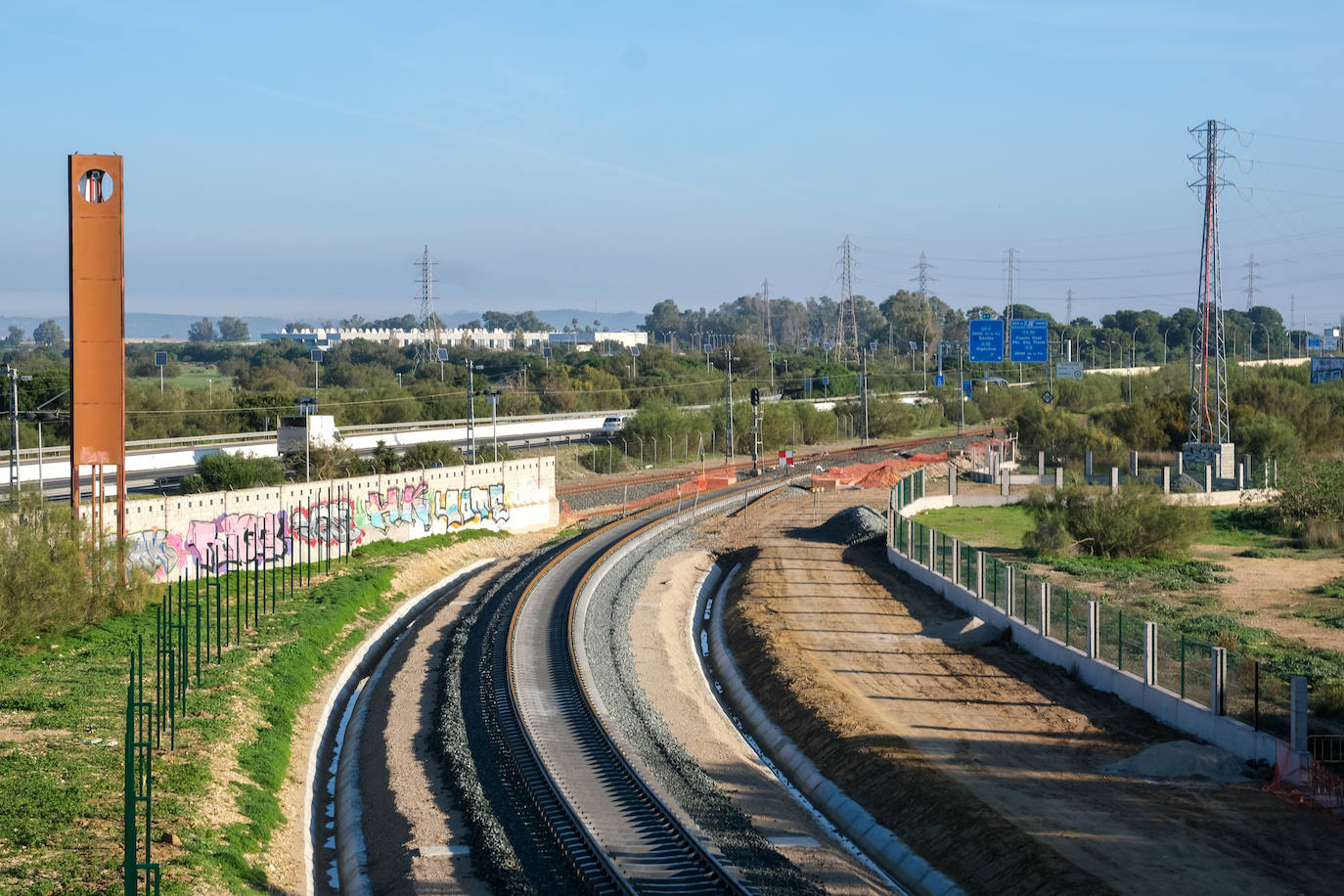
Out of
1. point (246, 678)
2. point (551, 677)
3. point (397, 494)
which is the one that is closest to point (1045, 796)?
point (551, 677)

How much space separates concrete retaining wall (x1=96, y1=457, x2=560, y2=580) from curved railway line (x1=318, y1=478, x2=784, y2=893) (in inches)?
292

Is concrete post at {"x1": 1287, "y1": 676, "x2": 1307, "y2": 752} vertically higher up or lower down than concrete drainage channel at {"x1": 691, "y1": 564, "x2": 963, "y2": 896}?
higher up

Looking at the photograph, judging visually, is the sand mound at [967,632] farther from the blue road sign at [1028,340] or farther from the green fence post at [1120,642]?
the blue road sign at [1028,340]

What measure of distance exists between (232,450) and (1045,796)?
54144 mm

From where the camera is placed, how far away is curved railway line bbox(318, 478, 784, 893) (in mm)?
15180

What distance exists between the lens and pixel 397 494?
43.6 meters

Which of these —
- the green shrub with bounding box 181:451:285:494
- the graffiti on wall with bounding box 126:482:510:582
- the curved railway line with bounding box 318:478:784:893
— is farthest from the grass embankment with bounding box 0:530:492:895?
the green shrub with bounding box 181:451:285:494

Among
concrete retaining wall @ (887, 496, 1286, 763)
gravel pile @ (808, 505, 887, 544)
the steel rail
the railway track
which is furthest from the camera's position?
the railway track

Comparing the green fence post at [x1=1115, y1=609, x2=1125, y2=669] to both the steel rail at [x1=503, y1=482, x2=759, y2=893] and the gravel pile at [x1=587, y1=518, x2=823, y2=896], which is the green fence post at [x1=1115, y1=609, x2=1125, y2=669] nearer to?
the gravel pile at [x1=587, y1=518, x2=823, y2=896]

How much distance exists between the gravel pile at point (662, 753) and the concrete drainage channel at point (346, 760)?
15.1ft

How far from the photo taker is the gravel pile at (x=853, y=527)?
148ft

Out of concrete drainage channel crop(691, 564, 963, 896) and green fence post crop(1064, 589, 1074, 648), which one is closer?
concrete drainage channel crop(691, 564, 963, 896)

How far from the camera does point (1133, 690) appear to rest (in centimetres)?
2283

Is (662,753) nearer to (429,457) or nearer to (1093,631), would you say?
(1093,631)
